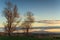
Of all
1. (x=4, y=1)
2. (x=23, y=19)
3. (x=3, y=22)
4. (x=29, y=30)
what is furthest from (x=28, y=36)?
(x=4, y=1)

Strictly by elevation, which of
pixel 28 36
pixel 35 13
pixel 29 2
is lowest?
pixel 28 36

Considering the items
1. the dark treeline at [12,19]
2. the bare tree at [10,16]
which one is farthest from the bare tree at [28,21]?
the bare tree at [10,16]

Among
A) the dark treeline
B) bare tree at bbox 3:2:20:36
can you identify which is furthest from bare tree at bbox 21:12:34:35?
bare tree at bbox 3:2:20:36

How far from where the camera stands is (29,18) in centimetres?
271

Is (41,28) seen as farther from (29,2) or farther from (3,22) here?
(3,22)

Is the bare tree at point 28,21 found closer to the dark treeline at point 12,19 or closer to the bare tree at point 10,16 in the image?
the dark treeline at point 12,19

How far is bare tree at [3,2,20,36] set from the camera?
8.93ft

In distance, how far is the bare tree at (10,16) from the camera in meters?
2.72

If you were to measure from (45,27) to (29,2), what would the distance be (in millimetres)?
491

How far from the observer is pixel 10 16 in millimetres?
2725

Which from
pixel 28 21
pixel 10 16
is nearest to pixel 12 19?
pixel 10 16

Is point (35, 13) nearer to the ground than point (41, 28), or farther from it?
farther from it

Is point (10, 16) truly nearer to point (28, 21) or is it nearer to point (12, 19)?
point (12, 19)

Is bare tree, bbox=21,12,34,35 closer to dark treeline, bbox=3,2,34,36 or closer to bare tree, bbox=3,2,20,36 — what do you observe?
dark treeline, bbox=3,2,34,36
